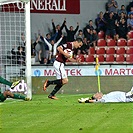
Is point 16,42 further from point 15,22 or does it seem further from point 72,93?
point 72,93

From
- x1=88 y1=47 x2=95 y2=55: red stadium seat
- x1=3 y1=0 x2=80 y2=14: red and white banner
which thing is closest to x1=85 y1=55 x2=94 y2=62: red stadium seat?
x1=88 y1=47 x2=95 y2=55: red stadium seat

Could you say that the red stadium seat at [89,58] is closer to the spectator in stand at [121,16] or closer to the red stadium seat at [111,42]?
the red stadium seat at [111,42]

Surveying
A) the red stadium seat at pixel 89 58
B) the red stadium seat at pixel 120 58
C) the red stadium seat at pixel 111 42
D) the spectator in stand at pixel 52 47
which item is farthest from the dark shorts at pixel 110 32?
the spectator in stand at pixel 52 47

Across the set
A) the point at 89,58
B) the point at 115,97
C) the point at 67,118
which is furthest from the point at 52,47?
the point at 67,118

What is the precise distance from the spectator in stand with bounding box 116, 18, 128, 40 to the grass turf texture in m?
11.3

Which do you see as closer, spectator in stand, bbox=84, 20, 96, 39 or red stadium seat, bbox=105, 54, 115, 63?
red stadium seat, bbox=105, 54, 115, 63

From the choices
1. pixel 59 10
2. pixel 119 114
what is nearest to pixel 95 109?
pixel 119 114

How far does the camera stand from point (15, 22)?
24188 millimetres

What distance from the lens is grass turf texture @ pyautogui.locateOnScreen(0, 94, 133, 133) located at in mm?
11188

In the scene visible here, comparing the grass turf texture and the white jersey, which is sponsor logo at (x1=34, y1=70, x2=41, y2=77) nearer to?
the grass turf texture

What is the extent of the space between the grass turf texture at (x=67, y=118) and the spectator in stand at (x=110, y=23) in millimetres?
11519

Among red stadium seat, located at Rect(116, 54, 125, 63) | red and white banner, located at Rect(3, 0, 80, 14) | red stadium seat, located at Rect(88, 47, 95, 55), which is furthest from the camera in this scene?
red and white banner, located at Rect(3, 0, 80, 14)

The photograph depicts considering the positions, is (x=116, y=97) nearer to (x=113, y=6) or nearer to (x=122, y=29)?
(x=122, y=29)

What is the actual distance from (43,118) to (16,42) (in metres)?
11.9
